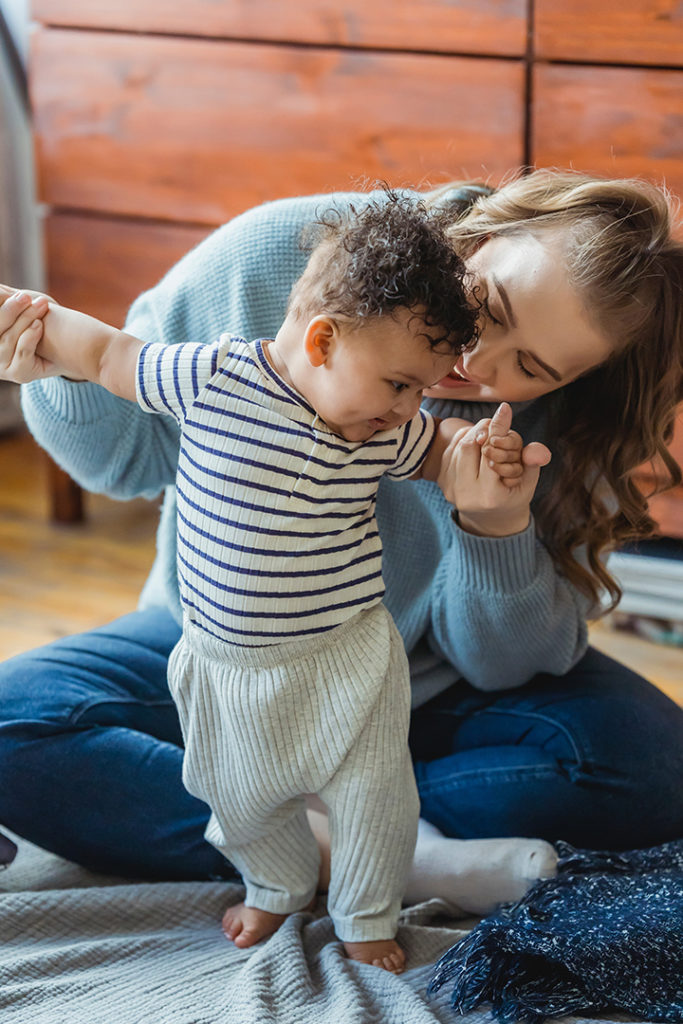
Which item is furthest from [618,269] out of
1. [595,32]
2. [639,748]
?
[595,32]

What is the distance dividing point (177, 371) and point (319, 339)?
0.13 m

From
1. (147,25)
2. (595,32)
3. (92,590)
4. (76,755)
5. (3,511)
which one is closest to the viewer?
(76,755)

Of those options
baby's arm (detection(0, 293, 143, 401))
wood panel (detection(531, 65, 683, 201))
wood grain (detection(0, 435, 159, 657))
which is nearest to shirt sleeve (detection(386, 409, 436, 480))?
baby's arm (detection(0, 293, 143, 401))

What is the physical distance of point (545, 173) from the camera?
1.14 metres

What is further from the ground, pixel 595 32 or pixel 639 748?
pixel 595 32

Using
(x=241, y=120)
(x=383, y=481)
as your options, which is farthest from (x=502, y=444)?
(x=241, y=120)

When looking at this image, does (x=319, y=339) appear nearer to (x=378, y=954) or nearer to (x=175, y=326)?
(x=175, y=326)

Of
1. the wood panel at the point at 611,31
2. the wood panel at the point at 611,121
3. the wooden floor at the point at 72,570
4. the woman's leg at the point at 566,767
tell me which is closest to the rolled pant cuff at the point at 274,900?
the woman's leg at the point at 566,767

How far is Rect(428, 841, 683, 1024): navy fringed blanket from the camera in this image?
990 millimetres

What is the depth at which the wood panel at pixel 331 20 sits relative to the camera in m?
1.76

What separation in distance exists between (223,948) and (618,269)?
2.40ft

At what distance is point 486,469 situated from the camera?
95 centimetres

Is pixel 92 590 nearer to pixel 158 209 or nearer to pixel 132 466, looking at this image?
pixel 158 209

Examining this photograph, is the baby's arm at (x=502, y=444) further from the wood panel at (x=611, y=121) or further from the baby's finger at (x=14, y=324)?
the wood panel at (x=611, y=121)
